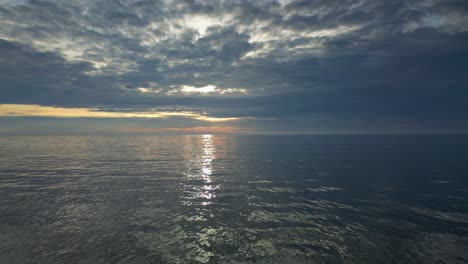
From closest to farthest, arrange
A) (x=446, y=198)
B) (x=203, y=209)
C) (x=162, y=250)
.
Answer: (x=162, y=250), (x=203, y=209), (x=446, y=198)

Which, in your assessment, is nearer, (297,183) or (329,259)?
(329,259)

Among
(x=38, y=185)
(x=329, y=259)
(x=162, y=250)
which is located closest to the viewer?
(x=329, y=259)

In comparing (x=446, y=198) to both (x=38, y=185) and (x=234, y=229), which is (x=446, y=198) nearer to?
(x=234, y=229)

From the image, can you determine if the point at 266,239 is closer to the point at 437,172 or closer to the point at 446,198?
the point at 446,198

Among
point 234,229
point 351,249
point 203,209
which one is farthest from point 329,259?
point 203,209

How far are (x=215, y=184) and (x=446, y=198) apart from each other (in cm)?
3029

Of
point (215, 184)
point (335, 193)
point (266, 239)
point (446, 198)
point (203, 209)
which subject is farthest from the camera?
point (215, 184)

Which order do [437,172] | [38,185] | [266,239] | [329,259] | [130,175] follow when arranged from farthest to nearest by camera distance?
[437,172] < [130,175] < [38,185] < [266,239] < [329,259]

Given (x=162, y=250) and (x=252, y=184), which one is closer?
(x=162, y=250)

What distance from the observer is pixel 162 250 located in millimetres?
16109

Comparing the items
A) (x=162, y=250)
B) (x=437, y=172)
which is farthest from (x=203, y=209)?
(x=437, y=172)

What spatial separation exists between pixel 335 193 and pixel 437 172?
1211 inches

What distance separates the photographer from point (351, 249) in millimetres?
16359

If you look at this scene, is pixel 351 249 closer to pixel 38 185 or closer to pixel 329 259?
pixel 329 259
